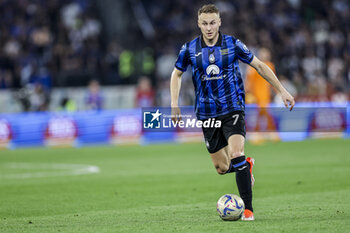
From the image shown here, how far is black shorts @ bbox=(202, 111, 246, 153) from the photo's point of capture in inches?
294

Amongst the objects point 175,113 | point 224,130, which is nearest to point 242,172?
point 224,130

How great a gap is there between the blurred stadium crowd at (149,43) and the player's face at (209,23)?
1681cm

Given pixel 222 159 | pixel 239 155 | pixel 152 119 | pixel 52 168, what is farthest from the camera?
pixel 52 168

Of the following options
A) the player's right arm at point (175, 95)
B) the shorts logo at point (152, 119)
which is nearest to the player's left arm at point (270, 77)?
the player's right arm at point (175, 95)

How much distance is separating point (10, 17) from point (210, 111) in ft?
79.4

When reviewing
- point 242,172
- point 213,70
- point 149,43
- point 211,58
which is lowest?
point 242,172

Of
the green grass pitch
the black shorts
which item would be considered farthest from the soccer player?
Result: the green grass pitch

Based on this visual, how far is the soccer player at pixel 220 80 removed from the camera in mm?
7430

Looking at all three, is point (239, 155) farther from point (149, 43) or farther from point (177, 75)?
point (149, 43)

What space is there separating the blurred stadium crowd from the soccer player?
16.6m

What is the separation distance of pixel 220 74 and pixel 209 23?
580 mm

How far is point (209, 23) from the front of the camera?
7.47 m

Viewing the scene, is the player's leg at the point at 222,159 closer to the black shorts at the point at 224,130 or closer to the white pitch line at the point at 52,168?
the black shorts at the point at 224,130

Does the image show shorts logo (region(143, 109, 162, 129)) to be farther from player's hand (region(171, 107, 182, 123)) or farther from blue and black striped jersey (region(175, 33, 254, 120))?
blue and black striped jersey (region(175, 33, 254, 120))
